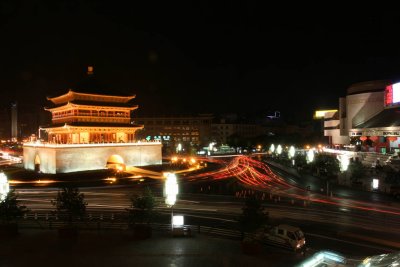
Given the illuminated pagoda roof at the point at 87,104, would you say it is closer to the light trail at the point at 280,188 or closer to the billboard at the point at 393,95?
the light trail at the point at 280,188

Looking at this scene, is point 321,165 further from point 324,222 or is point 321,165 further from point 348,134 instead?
point 348,134

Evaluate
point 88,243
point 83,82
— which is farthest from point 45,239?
point 83,82

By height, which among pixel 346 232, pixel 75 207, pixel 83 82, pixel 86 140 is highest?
pixel 83 82

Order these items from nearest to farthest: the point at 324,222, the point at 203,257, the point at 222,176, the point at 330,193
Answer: the point at 203,257, the point at 324,222, the point at 330,193, the point at 222,176

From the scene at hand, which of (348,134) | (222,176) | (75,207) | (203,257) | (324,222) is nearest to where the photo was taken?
(203,257)

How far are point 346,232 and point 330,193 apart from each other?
1401 centimetres

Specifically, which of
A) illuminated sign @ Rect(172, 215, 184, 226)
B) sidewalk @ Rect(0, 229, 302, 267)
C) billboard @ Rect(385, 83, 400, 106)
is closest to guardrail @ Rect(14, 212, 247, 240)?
illuminated sign @ Rect(172, 215, 184, 226)

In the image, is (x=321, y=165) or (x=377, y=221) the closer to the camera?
(x=377, y=221)

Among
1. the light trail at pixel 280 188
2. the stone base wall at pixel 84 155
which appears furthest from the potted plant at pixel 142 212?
the stone base wall at pixel 84 155

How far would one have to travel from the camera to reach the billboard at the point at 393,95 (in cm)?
6462

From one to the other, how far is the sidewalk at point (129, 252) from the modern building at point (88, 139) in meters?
27.8

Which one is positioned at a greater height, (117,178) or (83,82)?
(83,82)

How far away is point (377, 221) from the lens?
71.5 ft

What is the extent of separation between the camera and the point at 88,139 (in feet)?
157
